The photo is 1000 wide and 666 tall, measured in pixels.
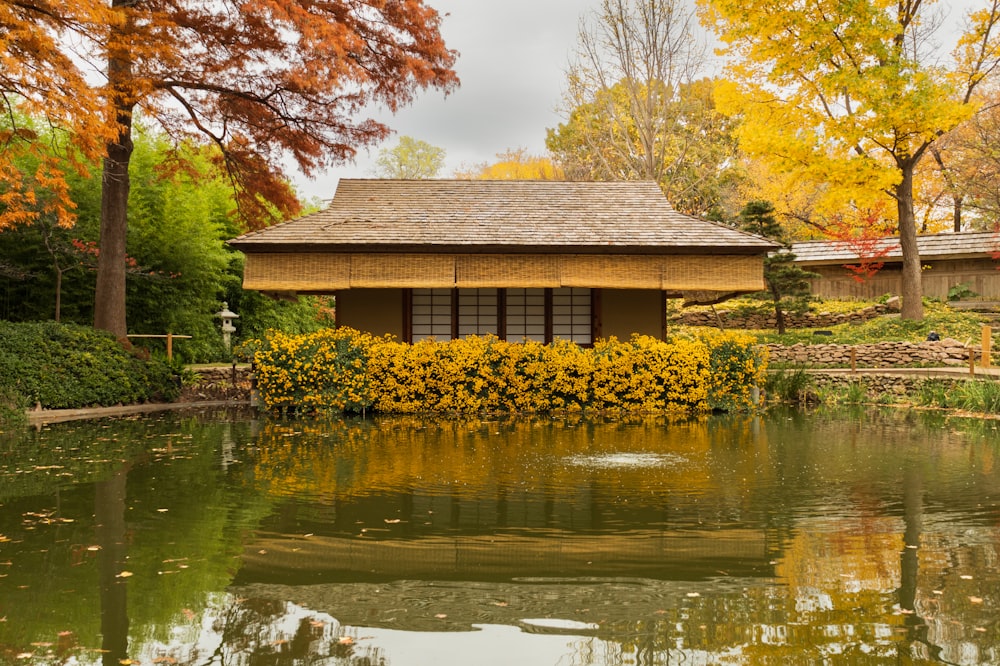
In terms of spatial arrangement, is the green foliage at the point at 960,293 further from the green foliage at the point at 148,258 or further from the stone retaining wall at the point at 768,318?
the green foliage at the point at 148,258

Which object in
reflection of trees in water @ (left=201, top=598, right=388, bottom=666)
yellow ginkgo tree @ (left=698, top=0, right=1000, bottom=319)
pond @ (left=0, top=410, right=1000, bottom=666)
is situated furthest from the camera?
yellow ginkgo tree @ (left=698, top=0, right=1000, bottom=319)

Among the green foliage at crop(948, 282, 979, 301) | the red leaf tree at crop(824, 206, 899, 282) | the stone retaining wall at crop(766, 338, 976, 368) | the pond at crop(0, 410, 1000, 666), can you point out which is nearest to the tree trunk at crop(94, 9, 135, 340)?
the pond at crop(0, 410, 1000, 666)

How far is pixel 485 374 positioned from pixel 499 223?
3.28 metres

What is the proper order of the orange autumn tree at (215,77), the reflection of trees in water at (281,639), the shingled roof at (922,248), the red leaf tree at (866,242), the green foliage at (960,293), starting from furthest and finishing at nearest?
the red leaf tree at (866,242)
the shingled roof at (922,248)
the green foliage at (960,293)
the orange autumn tree at (215,77)
the reflection of trees in water at (281,639)

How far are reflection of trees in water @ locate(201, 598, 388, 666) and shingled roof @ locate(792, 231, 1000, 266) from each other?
962 inches

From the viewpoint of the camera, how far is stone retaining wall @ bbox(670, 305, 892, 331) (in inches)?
1007

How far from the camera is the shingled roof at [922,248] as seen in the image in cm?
2650

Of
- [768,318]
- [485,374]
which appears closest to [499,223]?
[485,374]

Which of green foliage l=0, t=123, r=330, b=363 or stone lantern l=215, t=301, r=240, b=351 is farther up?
green foliage l=0, t=123, r=330, b=363

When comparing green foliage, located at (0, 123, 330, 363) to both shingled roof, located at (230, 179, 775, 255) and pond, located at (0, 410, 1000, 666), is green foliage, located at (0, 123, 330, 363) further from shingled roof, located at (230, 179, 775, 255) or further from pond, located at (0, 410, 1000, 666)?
pond, located at (0, 410, 1000, 666)

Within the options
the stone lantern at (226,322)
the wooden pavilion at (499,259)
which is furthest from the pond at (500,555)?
the stone lantern at (226,322)

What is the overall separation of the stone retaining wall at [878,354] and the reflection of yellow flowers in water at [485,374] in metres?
5.32

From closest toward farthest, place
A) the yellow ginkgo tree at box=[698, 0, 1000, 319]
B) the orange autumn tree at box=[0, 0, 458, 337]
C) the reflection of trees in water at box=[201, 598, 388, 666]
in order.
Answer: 1. the reflection of trees in water at box=[201, 598, 388, 666]
2. the orange autumn tree at box=[0, 0, 458, 337]
3. the yellow ginkgo tree at box=[698, 0, 1000, 319]

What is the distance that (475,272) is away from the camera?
15320 millimetres
